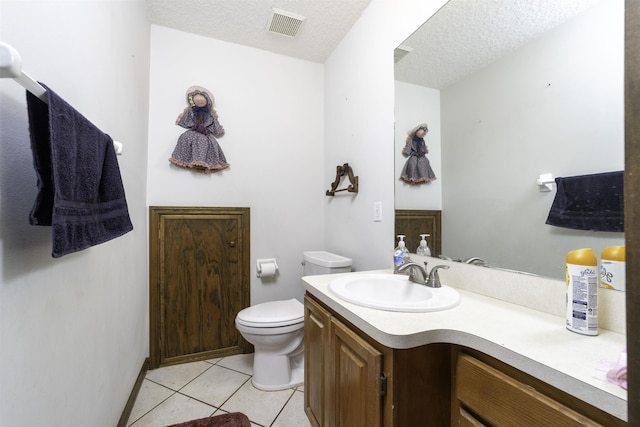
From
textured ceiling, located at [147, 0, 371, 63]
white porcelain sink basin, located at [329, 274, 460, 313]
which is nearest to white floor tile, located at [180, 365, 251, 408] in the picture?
white porcelain sink basin, located at [329, 274, 460, 313]

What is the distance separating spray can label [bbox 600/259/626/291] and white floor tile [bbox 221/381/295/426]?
1.58 metres

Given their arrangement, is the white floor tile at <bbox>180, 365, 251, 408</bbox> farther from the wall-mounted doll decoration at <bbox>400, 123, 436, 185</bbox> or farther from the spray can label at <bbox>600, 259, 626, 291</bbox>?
the spray can label at <bbox>600, 259, 626, 291</bbox>

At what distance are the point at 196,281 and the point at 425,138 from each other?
6.13ft

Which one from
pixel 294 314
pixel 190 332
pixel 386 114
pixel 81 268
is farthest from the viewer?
pixel 190 332

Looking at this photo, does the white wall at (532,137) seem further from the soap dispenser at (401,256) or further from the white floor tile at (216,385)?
the white floor tile at (216,385)

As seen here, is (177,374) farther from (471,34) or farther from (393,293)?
(471,34)

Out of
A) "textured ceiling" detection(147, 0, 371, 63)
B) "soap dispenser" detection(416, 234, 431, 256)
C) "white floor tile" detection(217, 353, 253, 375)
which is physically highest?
"textured ceiling" detection(147, 0, 371, 63)

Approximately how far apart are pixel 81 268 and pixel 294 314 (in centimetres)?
117

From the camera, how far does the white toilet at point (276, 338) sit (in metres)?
1.65

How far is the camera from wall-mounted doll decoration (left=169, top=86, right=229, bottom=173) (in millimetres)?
1994

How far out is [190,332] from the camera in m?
2.01

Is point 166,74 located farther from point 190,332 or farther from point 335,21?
point 190,332

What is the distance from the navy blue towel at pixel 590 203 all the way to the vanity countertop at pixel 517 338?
0.29 m

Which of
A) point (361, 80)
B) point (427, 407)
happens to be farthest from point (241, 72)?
point (427, 407)
